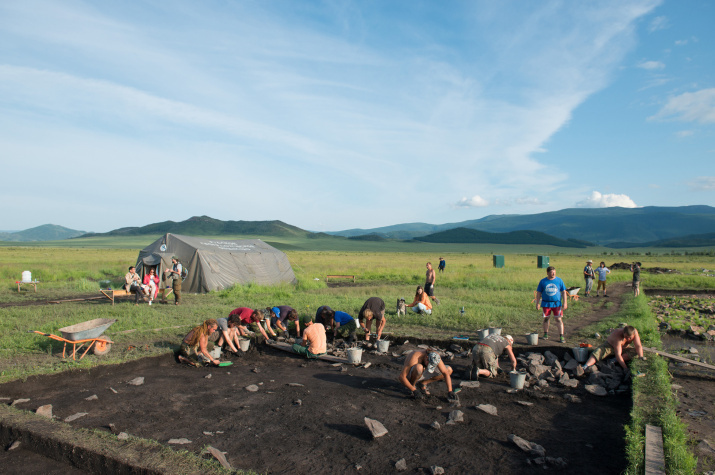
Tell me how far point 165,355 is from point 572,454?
743 centimetres

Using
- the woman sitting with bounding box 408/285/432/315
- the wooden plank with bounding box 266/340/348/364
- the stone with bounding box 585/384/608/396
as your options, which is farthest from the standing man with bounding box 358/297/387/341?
the stone with bounding box 585/384/608/396

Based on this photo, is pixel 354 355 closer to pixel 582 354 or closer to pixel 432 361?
pixel 432 361

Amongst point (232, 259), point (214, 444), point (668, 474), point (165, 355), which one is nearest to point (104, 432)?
point (214, 444)

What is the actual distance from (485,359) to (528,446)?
9.15 ft

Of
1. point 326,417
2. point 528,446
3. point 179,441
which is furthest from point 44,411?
point 528,446

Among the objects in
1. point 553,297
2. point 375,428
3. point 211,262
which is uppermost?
point 211,262

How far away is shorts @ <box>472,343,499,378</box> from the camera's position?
805cm

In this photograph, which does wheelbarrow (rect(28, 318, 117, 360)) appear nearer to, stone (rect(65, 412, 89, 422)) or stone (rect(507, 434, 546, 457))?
stone (rect(65, 412, 89, 422))

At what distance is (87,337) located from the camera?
8.71 metres

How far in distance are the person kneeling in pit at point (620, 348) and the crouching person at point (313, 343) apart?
5.09m

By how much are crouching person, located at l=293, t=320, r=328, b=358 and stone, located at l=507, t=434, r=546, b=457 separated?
483 cm

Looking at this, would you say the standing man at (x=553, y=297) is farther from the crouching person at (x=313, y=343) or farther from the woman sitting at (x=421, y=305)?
the crouching person at (x=313, y=343)

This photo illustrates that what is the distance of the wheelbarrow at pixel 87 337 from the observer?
8.48m

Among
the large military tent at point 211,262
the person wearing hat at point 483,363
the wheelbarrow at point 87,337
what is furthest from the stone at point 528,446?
the large military tent at point 211,262
